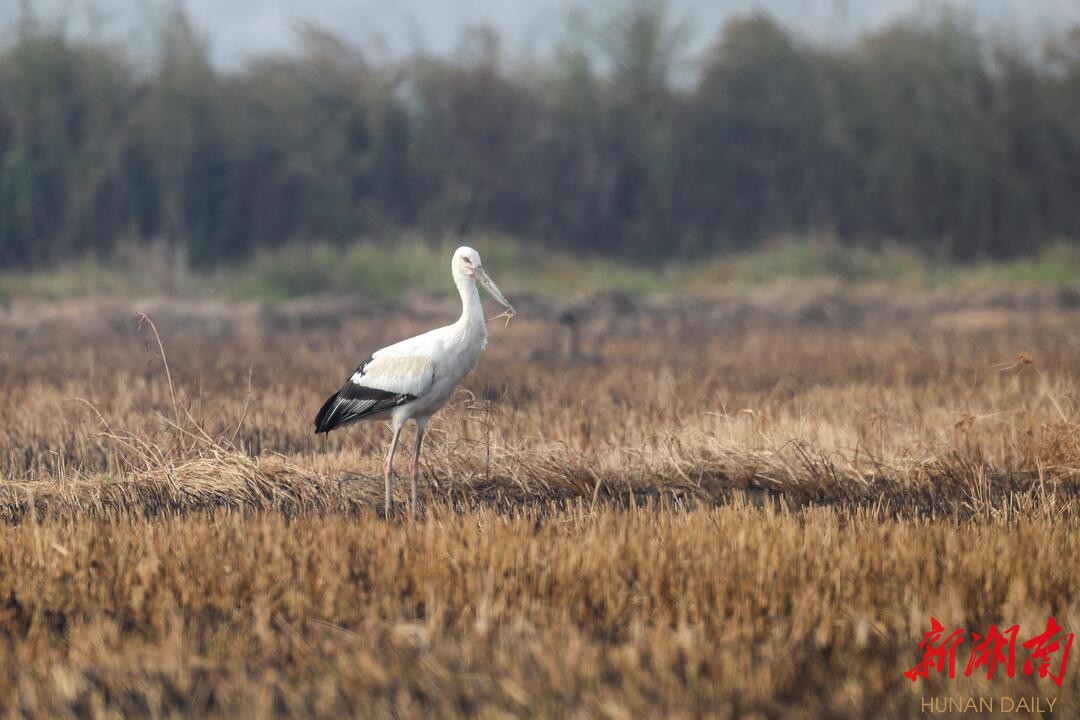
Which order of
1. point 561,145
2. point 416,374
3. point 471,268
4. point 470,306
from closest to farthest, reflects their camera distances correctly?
point 416,374
point 470,306
point 471,268
point 561,145

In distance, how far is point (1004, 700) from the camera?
140 inches

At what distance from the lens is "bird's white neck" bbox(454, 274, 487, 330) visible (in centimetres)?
685

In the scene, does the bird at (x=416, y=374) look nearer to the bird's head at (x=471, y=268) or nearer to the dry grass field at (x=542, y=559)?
the bird's head at (x=471, y=268)

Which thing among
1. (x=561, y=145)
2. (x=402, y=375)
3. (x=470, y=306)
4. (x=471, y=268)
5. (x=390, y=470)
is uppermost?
(x=561, y=145)

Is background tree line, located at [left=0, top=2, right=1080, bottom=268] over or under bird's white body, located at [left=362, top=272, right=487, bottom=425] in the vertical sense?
over

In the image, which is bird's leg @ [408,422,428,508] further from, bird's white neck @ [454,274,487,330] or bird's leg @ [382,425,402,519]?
bird's white neck @ [454,274,487,330]

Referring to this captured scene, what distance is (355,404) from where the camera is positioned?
7035 mm

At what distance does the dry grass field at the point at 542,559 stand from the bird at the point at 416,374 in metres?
0.40

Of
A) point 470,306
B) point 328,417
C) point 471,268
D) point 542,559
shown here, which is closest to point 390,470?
point 328,417

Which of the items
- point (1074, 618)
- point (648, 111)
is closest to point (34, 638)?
point (1074, 618)

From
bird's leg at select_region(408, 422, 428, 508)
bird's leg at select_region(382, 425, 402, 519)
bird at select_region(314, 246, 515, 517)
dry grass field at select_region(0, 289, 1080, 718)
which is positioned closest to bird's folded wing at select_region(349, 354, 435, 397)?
bird at select_region(314, 246, 515, 517)

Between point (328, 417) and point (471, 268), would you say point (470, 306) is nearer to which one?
point (471, 268)

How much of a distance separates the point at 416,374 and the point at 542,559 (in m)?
2.04

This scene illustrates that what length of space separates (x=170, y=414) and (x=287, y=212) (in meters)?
17.5
